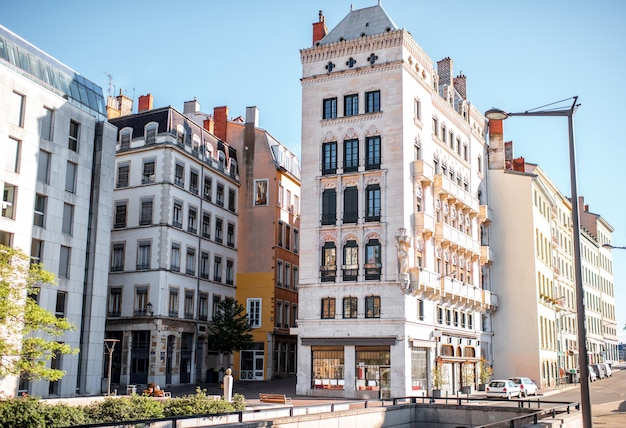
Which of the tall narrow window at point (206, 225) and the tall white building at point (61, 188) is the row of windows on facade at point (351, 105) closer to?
the tall narrow window at point (206, 225)

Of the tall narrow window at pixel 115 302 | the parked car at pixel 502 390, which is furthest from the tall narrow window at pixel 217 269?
the parked car at pixel 502 390

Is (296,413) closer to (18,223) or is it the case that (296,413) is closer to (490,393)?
(18,223)

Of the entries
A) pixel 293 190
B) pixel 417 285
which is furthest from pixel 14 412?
pixel 293 190

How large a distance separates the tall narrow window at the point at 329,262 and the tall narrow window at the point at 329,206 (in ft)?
5.52

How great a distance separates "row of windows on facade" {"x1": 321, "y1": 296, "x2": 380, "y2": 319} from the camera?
47156 millimetres

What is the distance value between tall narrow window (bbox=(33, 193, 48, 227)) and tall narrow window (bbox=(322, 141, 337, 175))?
19.0m

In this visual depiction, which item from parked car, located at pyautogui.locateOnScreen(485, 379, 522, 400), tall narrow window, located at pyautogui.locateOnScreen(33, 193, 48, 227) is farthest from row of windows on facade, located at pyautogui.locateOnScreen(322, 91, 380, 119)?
parked car, located at pyautogui.locateOnScreen(485, 379, 522, 400)

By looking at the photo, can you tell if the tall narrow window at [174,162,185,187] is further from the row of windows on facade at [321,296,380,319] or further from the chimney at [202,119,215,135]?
the row of windows on facade at [321,296,380,319]

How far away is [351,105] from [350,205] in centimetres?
734

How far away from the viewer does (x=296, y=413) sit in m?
26.3

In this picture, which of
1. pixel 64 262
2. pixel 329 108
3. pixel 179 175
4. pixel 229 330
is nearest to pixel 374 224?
pixel 329 108

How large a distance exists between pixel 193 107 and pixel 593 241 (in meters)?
67.3

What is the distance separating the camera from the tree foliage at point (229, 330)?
56.3 meters

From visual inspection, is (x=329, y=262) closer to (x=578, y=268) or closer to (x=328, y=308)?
(x=328, y=308)
